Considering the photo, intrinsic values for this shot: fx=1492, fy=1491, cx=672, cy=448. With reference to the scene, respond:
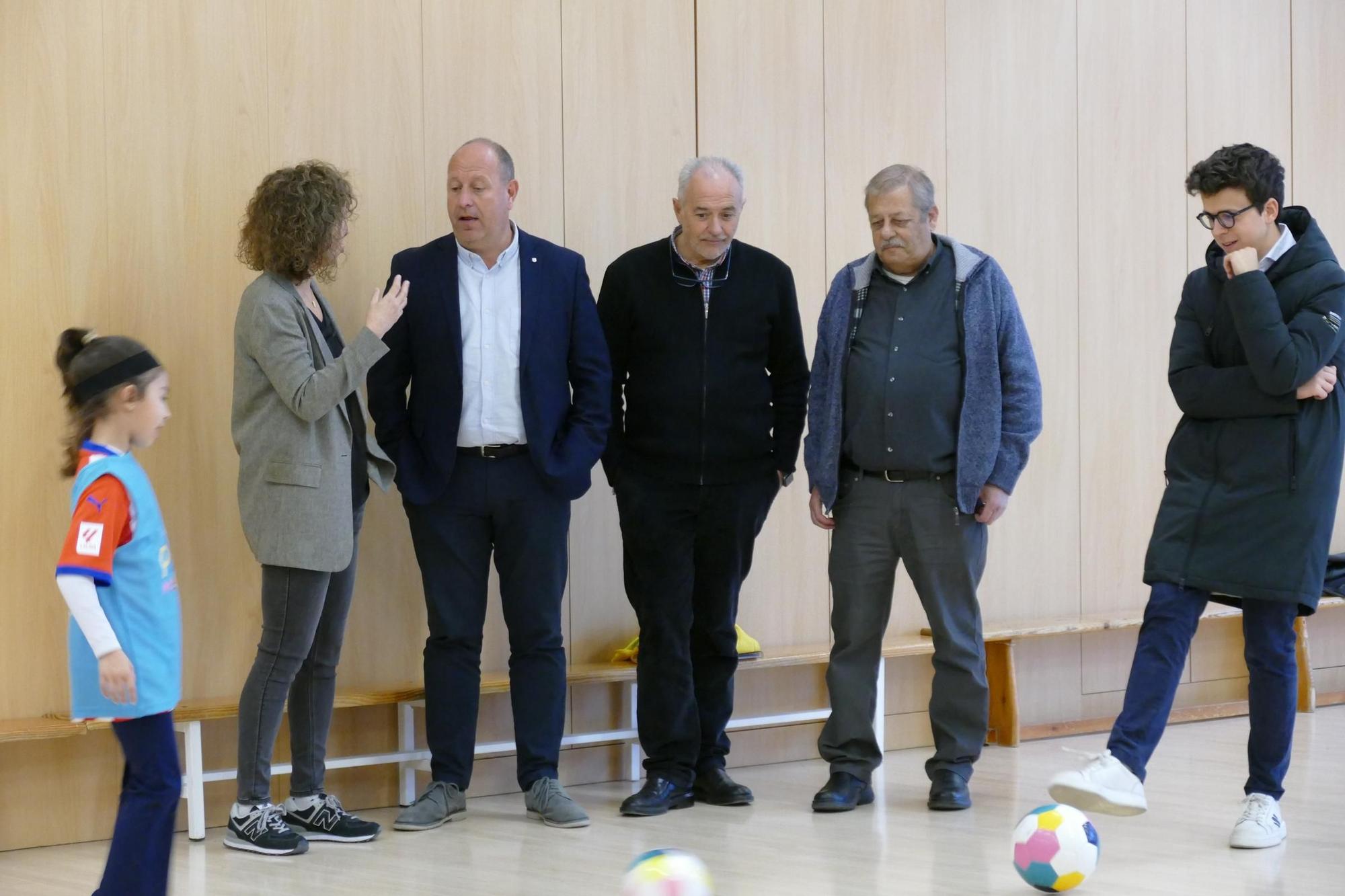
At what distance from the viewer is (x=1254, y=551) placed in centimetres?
347

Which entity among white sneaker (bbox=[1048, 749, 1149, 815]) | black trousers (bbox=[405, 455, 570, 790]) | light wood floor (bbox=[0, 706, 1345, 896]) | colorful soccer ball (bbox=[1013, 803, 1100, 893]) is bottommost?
light wood floor (bbox=[0, 706, 1345, 896])

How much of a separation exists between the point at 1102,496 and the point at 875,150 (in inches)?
65.7

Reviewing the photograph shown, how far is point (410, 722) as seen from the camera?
14.0 ft

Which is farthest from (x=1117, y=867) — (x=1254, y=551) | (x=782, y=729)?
(x=782, y=729)

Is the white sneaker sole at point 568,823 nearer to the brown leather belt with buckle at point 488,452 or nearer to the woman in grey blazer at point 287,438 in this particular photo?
the woman in grey blazer at point 287,438

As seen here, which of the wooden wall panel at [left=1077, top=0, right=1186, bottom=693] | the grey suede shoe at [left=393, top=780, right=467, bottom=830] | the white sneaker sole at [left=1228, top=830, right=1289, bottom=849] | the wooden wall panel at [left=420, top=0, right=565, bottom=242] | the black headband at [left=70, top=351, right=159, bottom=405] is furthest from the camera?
the wooden wall panel at [left=1077, top=0, right=1186, bottom=693]

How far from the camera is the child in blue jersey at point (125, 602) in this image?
8.36ft

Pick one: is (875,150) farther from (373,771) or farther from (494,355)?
(373,771)

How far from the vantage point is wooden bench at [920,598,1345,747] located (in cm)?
523

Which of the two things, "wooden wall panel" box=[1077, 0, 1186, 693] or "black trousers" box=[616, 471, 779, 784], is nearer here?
"black trousers" box=[616, 471, 779, 784]

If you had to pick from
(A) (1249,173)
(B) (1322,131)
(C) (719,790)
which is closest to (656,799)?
(C) (719,790)

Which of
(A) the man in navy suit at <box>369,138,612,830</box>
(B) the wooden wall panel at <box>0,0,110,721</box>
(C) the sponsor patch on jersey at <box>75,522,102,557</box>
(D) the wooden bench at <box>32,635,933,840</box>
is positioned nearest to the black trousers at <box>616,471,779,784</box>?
(A) the man in navy suit at <box>369,138,612,830</box>

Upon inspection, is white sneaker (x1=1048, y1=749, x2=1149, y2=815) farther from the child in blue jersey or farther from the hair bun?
the hair bun

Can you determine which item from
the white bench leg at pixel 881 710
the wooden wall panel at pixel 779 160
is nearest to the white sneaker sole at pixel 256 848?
the wooden wall panel at pixel 779 160
